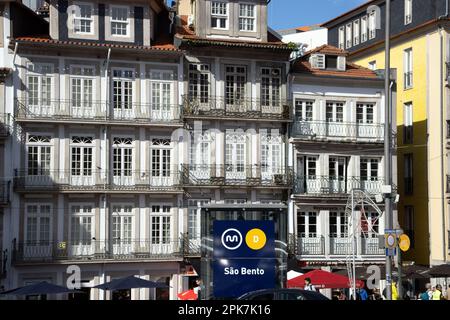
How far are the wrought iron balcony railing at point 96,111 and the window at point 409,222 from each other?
15828mm

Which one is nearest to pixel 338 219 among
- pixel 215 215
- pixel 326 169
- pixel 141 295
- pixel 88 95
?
pixel 326 169

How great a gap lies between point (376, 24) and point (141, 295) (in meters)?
24.2

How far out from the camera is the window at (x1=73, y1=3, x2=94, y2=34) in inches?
1567

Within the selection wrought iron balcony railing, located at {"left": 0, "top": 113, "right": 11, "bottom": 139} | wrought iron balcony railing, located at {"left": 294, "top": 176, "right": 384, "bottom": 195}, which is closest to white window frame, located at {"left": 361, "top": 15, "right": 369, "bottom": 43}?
wrought iron balcony railing, located at {"left": 294, "top": 176, "right": 384, "bottom": 195}

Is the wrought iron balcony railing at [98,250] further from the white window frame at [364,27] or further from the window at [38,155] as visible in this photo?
the white window frame at [364,27]

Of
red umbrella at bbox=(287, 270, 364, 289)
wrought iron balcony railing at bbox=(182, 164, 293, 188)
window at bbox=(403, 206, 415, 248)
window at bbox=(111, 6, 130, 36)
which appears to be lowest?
red umbrella at bbox=(287, 270, 364, 289)

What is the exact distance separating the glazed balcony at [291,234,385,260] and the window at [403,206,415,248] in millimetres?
5341

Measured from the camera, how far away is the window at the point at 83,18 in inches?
1567

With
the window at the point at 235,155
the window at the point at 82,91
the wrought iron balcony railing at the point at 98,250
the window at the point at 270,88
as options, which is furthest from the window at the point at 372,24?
the wrought iron balcony railing at the point at 98,250

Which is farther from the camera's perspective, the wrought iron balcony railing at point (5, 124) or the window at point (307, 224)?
the window at point (307, 224)

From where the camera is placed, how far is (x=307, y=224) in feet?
140

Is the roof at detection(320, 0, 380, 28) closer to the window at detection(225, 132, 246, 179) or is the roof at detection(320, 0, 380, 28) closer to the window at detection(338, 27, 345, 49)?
the window at detection(338, 27, 345, 49)
